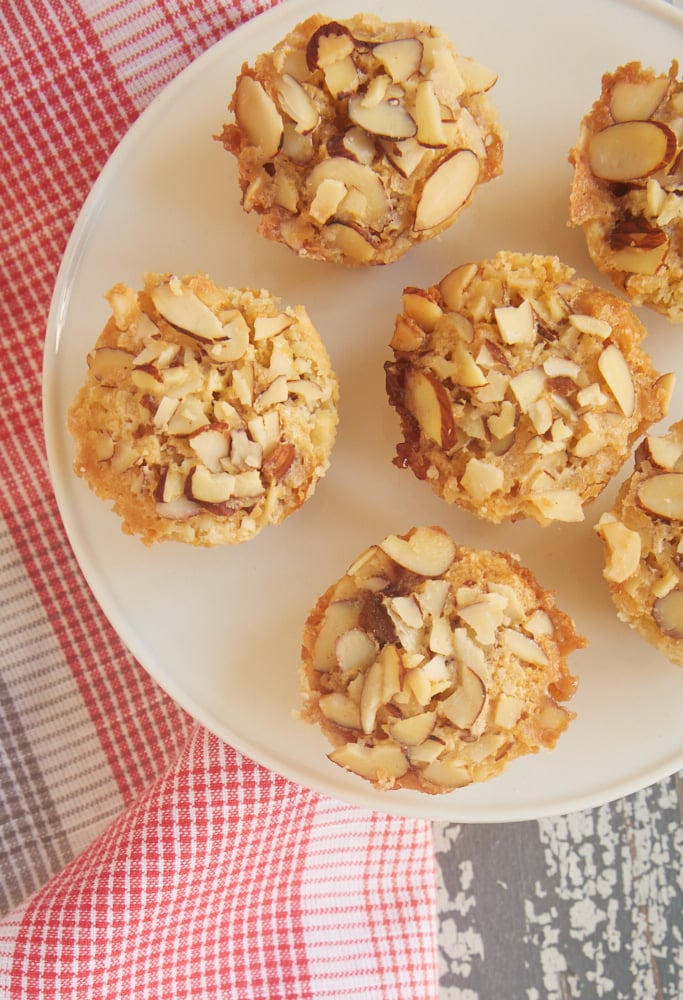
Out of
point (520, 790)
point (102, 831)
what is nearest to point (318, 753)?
point (520, 790)

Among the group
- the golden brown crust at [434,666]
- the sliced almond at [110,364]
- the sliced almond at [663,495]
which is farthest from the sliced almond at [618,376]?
the sliced almond at [110,364]

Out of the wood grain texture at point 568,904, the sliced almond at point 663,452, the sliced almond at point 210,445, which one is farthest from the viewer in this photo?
the wood grain texture at point 568,904

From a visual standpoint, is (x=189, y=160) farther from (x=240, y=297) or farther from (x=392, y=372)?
(x=392, y=372)

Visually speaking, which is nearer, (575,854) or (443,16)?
(443,16)

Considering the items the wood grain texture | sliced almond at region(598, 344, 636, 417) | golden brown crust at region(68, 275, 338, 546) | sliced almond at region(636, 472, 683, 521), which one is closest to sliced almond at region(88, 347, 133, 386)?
golden brown crust at region(68, 275, 338, 546)

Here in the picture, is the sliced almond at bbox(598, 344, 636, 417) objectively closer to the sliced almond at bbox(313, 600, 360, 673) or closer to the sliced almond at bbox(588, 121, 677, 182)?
the sliced almond at bbox(588, 121, 677, 182)

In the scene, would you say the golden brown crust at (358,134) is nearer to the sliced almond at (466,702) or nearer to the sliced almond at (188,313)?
the sliced almond at (188,313)
